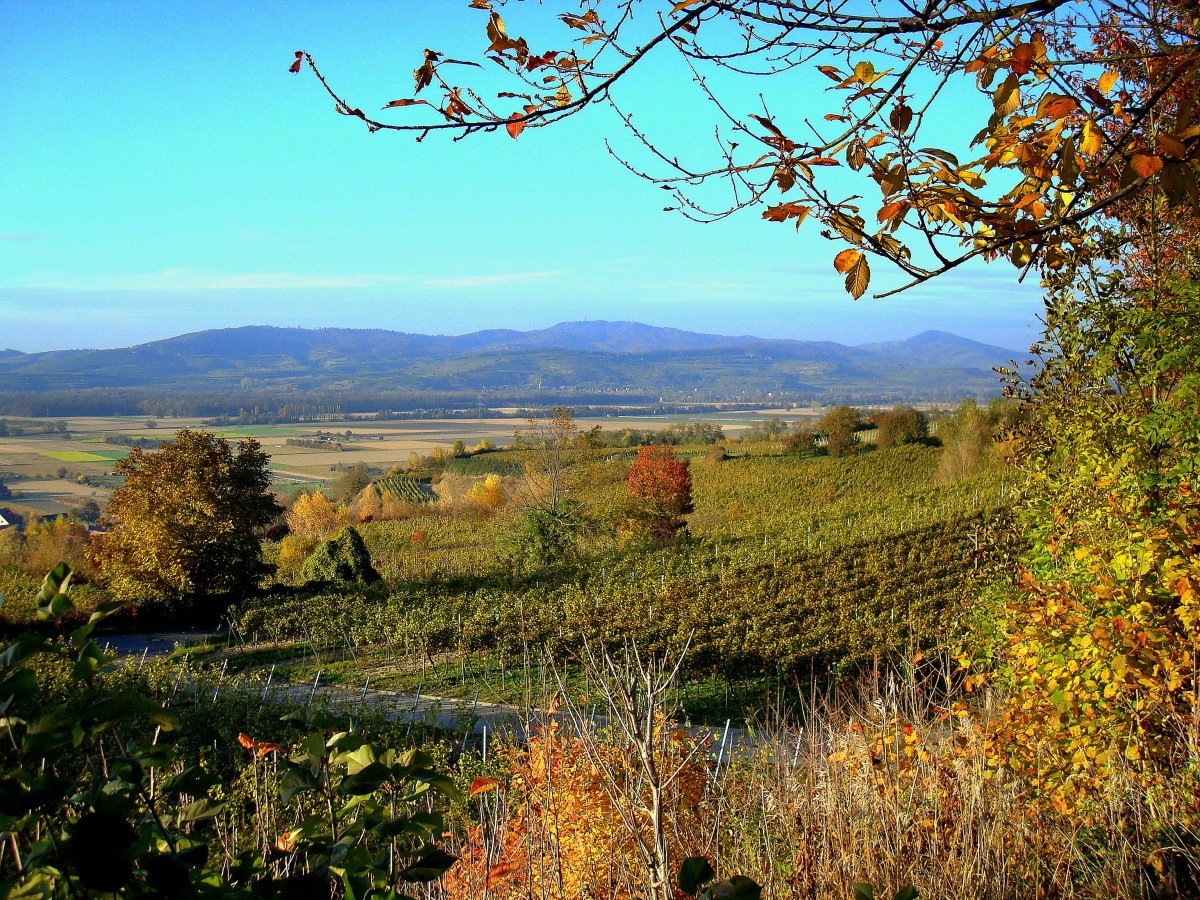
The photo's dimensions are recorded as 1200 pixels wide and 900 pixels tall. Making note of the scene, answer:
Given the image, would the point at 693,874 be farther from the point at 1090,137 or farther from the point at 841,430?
the point at 841,430

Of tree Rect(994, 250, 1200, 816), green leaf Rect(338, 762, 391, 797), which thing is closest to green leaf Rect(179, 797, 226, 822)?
green leaf Rect(338, 762, 391, 797)

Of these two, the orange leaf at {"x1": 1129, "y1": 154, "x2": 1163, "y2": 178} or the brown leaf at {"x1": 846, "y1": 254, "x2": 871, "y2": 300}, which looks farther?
the brown leaf at {"x1": 846, "y1": 254, "x2": 871, "y2": 300}

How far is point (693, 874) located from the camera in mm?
1086

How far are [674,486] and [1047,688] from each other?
19938 mm

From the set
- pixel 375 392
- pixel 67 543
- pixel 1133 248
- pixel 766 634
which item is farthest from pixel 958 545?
pixel 375 392

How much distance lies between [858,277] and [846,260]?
0.04m

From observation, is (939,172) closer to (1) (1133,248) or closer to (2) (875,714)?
(2) (875,714)

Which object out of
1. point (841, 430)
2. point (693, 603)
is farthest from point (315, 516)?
point (693, 603)

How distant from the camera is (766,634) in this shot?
12.2 meters

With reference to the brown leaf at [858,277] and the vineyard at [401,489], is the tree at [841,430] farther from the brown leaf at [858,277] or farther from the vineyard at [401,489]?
the brown leaf at [858,277]

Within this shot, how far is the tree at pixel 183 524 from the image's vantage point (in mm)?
16312

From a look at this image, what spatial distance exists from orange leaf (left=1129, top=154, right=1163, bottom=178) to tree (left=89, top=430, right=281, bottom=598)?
55.8 ft

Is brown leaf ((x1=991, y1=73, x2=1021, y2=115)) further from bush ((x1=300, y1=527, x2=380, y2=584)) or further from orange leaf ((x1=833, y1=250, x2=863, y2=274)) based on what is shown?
bush ((x1=300, y1=527, x2=380, y2=584))

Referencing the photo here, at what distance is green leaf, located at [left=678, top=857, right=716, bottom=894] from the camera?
1.06 meters
